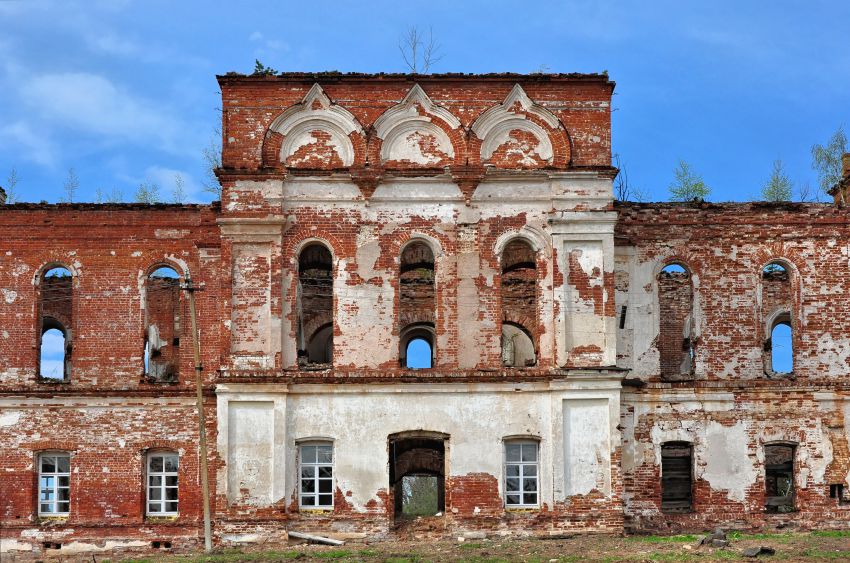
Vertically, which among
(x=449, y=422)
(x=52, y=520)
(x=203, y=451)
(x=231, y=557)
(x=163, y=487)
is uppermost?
(x=449, y=422)

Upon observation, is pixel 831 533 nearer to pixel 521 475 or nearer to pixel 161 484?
pixel 521 475

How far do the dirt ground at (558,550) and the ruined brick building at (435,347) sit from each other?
557mm

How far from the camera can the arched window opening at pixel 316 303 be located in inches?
987

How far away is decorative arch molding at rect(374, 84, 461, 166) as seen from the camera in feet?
77.1

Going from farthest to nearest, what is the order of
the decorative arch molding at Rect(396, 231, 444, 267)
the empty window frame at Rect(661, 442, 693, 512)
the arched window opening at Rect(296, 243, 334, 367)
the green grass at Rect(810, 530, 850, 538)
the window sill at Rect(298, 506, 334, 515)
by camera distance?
the arched window opening at Rect(296, 243, 334, 367)
the empty window frame at Rect(661, 442, 693, 512)
the decorative arch molding at Rect(396, 231, 444, 267)
the green grass at Rect(810, 530, 850, 538)
the window sill at Rect(298, 506, 334, 515)

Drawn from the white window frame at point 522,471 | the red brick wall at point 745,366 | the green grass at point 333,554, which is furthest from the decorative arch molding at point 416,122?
the green grass at point 333,554

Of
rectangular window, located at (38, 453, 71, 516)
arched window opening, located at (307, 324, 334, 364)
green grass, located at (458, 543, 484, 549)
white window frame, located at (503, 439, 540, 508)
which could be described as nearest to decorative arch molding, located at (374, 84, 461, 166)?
white window frame, located at (503, 439, 540, 508)

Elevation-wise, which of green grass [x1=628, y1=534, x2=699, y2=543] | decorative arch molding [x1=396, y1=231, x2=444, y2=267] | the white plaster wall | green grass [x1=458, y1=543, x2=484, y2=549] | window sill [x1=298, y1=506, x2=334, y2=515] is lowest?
green grass [x1=458, y1=543, x2=484, y2=549]

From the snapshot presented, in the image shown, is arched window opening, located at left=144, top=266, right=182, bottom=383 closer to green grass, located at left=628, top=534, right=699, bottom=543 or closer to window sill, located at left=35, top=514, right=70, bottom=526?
window sill, located at left=35, top=514, right=70, bottom=526

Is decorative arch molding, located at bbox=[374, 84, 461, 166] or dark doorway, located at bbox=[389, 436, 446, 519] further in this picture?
decorative arch molding, located at bbox=[374, 84, 461, 166]

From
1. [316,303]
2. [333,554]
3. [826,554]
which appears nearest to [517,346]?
[316,303]

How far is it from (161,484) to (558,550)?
805cm

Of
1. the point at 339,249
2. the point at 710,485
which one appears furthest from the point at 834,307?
the point at 339,249

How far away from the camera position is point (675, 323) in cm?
2661
